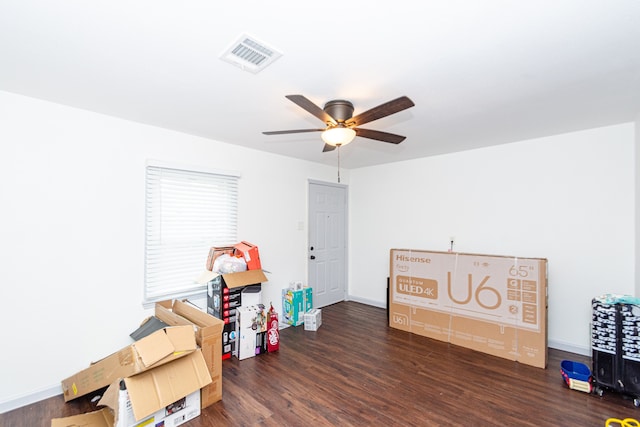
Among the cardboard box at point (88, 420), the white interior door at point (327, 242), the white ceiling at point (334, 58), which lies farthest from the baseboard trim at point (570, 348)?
the cardboard box at point (88, 420)

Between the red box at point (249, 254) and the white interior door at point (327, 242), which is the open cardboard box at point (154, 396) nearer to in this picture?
the red box at point (249, 254)

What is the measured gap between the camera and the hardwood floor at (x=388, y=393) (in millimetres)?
2148

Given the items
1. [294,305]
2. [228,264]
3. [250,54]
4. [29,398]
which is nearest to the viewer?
[250,54]

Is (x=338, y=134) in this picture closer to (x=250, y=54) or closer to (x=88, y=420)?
(x=250, y=54)

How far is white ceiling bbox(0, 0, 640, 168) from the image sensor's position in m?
1.36

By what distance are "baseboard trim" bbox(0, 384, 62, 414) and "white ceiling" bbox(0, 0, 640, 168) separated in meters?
2.52

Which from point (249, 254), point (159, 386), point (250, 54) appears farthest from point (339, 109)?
point (159, 386)

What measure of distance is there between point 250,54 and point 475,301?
3.57 meters

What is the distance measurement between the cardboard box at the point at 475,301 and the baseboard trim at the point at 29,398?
3.75 m

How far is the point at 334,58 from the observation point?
5.67 ft

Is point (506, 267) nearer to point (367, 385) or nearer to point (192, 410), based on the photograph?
point (367, 385)

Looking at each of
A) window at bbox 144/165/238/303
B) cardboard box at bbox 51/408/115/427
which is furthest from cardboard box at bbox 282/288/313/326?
cardboard box at bbox 51/408/115/427

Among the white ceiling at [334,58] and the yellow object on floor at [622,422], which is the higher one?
the white ceiling at [334,58]

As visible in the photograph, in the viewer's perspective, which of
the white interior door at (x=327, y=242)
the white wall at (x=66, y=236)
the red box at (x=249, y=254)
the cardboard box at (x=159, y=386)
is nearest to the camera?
the cardboard box at (x=159, y=386)
